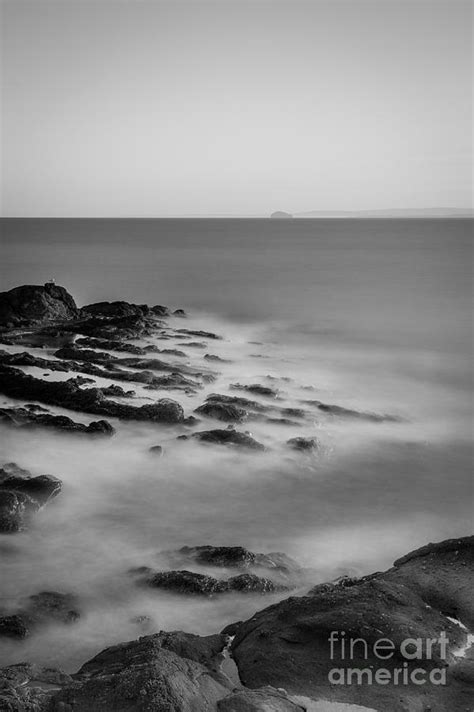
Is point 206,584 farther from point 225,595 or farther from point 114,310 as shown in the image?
point 114,310

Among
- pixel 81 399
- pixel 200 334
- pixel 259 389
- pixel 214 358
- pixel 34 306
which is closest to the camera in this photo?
pixel 81 399

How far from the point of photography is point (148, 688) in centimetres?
486

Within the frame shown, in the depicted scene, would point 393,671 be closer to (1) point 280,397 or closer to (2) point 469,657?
(2) point 469,657

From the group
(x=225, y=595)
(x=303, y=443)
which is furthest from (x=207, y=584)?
(x=303, y=443)

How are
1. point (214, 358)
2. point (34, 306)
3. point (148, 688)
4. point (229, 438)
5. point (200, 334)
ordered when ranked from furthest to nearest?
point (34, 306) < point (200, 334) < point (214, 358) < point (229, 438) < point (148, 688)

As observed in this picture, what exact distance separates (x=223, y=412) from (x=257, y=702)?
9.80 metres

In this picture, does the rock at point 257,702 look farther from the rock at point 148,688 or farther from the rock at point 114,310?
the rock at point 114,310

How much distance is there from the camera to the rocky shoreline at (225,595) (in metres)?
5.22

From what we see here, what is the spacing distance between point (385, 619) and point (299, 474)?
19.8 feet

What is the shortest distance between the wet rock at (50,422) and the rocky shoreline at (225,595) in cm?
3

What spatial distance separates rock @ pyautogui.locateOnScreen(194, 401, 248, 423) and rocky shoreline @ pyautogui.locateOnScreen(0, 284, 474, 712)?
3 centimetres

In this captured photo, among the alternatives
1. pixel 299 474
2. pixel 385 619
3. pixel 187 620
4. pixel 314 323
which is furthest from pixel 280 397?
pixel 314 323

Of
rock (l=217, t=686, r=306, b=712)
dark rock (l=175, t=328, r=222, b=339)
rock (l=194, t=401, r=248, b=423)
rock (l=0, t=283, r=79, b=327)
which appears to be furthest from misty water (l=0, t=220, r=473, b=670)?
rock (l=0, t=283, r=79, b=327)

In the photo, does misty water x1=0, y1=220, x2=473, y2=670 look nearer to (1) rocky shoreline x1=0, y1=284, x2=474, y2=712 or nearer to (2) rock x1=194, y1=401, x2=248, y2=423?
(1) rocky shoreline x1=0, y1=284, x2=474, y2=712
